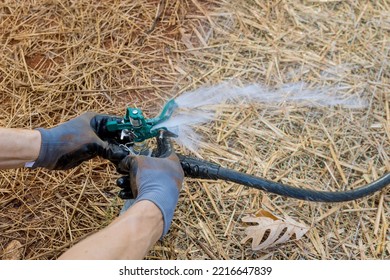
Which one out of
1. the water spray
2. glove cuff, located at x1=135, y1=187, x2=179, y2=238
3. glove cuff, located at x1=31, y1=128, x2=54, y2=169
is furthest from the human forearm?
glove cuff, located at x1=135, y1=187, x2=179, y2=238

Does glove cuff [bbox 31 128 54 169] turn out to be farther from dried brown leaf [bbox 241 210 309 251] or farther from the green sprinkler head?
dried brown leaf [bbox 241 210 309 251]

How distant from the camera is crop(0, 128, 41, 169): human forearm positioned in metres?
1.76

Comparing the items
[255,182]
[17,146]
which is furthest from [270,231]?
[17,146]

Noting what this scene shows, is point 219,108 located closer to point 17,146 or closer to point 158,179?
point 158,179

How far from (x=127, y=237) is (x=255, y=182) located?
59 centimetres

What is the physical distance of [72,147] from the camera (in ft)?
5.91

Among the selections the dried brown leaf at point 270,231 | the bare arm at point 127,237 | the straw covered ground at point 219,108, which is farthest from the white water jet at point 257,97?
the bare arm at point 127,237

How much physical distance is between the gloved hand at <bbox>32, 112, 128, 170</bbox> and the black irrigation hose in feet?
0.81

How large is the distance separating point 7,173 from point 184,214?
78 cm

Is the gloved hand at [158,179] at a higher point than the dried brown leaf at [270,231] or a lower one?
higher

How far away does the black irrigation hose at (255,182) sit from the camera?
183cm

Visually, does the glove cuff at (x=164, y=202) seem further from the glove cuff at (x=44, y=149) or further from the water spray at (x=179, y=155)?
the glove cuff at (x=44, y=149)

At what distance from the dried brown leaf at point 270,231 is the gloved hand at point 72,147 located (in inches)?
22.5

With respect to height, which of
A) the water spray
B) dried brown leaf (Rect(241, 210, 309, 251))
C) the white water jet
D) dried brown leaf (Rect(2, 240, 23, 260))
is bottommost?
dried brown leaf (Rect(2, 240, 23, 260))
